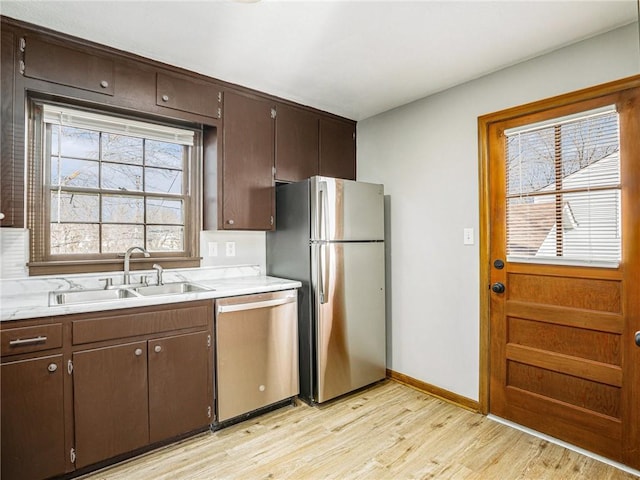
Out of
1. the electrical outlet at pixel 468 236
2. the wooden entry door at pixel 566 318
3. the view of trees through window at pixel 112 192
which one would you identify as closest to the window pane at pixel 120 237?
the view of trees through window at pixel 112 192

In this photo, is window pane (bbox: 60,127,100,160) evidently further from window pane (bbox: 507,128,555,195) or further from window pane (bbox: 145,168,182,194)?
window pane (bbox: 507,128,555,195)

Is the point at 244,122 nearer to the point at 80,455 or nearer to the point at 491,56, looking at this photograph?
the point at 491,56

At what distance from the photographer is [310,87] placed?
9.00 ft

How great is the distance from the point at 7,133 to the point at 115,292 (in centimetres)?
105

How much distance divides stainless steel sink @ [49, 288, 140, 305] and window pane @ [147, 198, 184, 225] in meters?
0.59

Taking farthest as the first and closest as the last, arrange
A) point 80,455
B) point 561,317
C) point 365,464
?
point 561,317 → point 365,464 → point 80,455

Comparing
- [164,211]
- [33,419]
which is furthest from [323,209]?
[33,419]

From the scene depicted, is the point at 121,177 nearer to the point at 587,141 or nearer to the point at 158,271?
the point at 158,271

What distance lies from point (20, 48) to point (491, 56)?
2.72m

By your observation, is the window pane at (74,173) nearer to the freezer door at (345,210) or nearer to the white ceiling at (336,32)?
the white ceiling at (336,32)

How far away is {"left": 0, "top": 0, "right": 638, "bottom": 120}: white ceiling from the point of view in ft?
5.85

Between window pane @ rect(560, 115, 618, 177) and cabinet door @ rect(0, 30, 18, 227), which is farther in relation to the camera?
window pane @ rect(560, 115, 618, 177)

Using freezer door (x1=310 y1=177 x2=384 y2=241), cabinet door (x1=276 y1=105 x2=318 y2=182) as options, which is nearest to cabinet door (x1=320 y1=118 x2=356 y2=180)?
cabinet door (x1=276 y1=105 x2=318 y2=182)

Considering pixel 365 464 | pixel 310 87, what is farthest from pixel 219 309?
pixel 310 87
